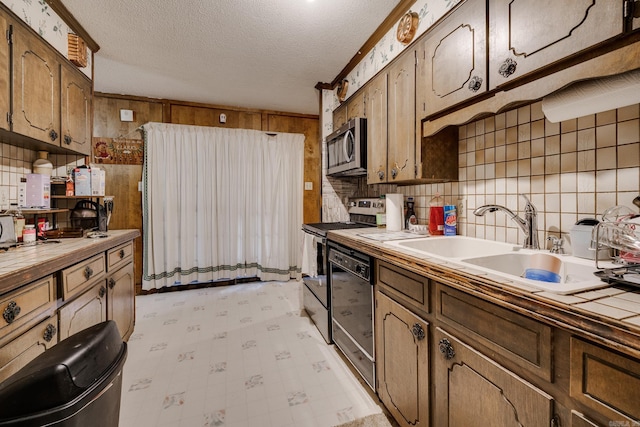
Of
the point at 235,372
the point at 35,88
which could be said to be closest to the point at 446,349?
the point at 235,372

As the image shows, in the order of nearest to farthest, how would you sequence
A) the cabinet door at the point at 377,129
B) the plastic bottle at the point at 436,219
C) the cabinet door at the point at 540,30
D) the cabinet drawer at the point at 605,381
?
the cabinet drawer at the point at 605,381, the cabinet door at the point at 540,30, the plastic bottle at the point at 436,219, the cabinet door at the point at 377,129

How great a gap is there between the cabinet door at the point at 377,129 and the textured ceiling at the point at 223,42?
422 mm

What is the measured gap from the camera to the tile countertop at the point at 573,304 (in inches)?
21.1

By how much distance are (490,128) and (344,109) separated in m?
1.46

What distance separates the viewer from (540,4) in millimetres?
988

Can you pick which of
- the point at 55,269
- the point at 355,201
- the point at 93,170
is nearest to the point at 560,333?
the point at 55,269

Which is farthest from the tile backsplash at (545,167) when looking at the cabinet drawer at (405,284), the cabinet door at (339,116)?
the cabinet door at (339,116)

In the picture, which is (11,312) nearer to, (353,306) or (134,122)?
(353,306)

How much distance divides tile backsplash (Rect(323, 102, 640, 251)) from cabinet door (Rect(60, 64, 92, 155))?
267 cm

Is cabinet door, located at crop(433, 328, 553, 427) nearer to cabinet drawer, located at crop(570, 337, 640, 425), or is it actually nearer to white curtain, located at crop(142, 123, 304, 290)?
cabinet drawer, located at crop(570, 337, 640, 425)

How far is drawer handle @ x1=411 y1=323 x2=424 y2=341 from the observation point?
1111 millimetres

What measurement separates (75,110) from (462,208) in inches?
110

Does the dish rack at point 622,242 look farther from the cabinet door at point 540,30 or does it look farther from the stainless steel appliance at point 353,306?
the stainless steel appliance at point 353,306

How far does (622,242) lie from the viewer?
2.83ft
